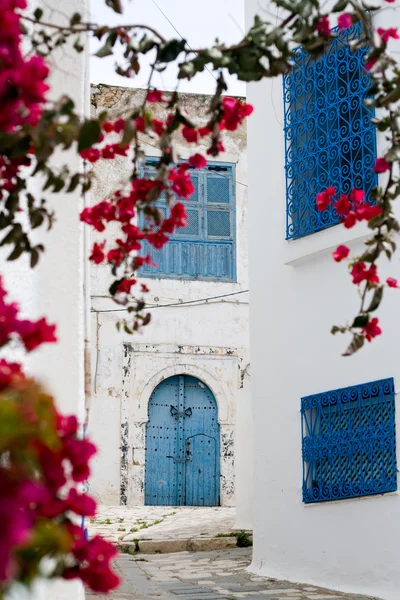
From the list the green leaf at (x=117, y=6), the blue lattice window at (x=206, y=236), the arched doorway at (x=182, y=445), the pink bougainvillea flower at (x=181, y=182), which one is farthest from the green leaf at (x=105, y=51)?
the arched doorway at (x=182, y=445)

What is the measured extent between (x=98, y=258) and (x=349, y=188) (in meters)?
3.98

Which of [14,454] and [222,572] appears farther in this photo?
[222,572]

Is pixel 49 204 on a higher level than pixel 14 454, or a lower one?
higher

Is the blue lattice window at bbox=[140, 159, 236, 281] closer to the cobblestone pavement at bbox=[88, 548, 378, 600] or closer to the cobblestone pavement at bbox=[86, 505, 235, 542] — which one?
the cobblestone pavement at bbox=[86, 505, 235, 542]

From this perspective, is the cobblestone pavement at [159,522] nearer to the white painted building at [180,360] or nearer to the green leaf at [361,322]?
the white painted building at [180,360]

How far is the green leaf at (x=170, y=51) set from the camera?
2.70 meters

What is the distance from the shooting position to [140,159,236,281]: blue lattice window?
14.6 meters

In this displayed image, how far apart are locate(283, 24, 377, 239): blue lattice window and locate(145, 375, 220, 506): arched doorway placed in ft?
23.6

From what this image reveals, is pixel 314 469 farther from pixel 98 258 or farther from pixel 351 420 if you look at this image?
pixel 98 258

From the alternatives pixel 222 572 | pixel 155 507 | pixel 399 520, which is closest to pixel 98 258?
pixel 399 520

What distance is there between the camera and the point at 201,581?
7.32 meters

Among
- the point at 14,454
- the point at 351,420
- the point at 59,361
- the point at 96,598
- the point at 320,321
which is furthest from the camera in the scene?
the point at 320,321

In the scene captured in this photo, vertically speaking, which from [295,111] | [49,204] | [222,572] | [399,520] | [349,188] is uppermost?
[295,111]

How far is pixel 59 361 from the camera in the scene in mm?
3979
